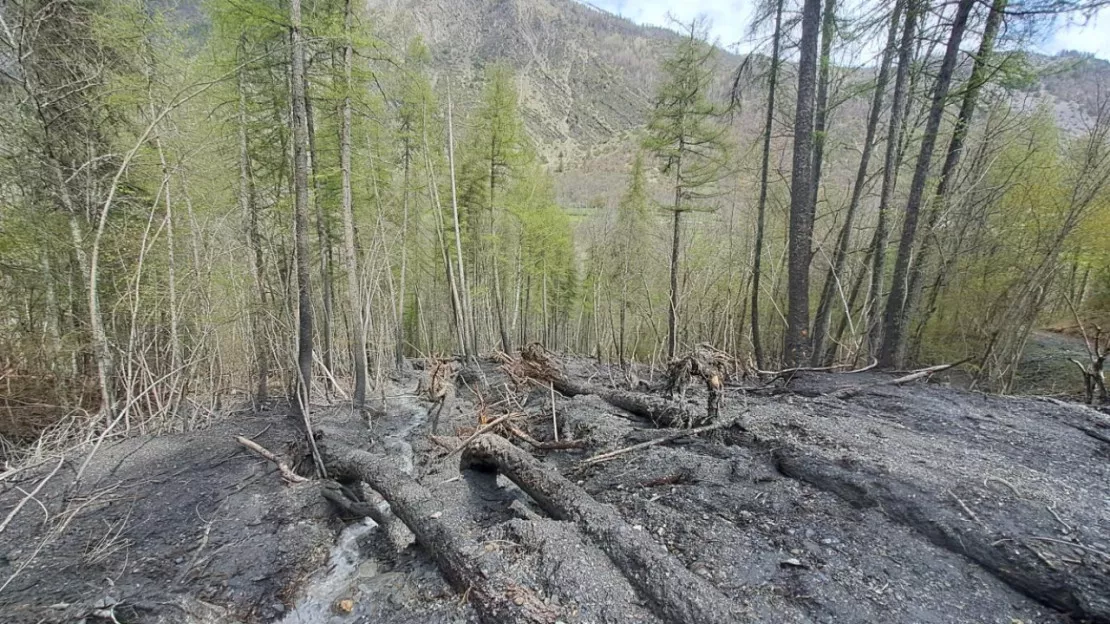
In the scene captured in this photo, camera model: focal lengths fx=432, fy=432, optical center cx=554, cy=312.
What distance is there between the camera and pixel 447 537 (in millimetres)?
3291

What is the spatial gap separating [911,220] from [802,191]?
1803 mm

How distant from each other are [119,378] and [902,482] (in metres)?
9.89

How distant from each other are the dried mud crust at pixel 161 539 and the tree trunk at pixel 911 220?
802 centimetres

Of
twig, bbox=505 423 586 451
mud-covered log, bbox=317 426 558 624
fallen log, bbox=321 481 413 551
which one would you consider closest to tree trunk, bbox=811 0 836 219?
twig, bbox=505 423 586 451

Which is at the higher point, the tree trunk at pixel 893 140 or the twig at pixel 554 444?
the tree trunk at pixel 893 140

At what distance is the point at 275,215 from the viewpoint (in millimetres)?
8352

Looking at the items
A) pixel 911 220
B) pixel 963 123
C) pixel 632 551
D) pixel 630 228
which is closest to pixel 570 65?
pixel 630 228

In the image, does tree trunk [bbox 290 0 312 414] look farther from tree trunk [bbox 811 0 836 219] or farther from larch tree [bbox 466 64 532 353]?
tree trunk [bbox 811 0 836 219]

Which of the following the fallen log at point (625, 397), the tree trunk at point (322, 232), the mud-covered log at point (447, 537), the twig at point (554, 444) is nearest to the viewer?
the mud-covered log at point (447, 537)

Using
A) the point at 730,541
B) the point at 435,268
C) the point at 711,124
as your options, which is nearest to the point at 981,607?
the point at 730,541

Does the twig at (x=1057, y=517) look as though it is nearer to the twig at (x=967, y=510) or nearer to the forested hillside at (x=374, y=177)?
the twig at (x=967, y=510)

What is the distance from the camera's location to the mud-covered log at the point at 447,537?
8.34 ft

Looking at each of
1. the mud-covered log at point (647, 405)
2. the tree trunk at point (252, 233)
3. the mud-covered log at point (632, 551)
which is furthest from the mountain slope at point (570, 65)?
the mud-covered log at point (632, 551)

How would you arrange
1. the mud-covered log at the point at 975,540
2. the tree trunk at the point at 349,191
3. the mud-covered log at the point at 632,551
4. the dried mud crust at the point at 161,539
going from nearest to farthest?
the mud-covered log at the point at 975,540
the mud-covered log at the point at 632,551
the dried mud crust at the point at 161,539
the tree trunk at the point at 349,191
